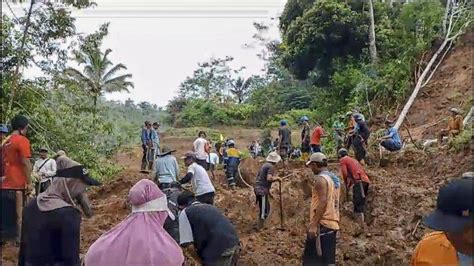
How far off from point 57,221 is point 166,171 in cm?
486

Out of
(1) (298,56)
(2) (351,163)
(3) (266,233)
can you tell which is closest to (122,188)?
(3) (266,233)

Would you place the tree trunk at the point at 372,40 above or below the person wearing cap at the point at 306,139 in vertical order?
above

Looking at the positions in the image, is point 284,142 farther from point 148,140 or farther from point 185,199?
point 185,199

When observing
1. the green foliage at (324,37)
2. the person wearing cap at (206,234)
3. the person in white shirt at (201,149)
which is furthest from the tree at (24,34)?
the person wearing cap at (206,234)

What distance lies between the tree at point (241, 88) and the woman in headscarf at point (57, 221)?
43.2 meters

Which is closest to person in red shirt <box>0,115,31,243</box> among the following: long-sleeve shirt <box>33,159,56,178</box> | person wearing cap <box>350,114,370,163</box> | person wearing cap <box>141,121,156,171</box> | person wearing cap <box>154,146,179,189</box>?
long-sleeve shirt <box>33,159,56,178</box>

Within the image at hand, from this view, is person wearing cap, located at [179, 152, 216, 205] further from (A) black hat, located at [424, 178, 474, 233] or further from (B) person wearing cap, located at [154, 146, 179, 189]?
(A) black hat, located at [424, 178, 474, 233]

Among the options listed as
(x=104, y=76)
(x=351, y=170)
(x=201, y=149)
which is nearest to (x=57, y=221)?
(x=351, y=170)

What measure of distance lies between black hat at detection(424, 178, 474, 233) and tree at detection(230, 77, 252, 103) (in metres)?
46.1

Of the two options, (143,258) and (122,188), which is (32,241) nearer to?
(143,258)

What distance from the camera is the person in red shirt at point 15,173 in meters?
7.41

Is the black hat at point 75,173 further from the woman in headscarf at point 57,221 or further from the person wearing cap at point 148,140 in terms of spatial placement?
the person wearing cap at point 148,140

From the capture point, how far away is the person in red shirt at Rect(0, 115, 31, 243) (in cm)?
741

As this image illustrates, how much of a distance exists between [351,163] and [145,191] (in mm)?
7310
